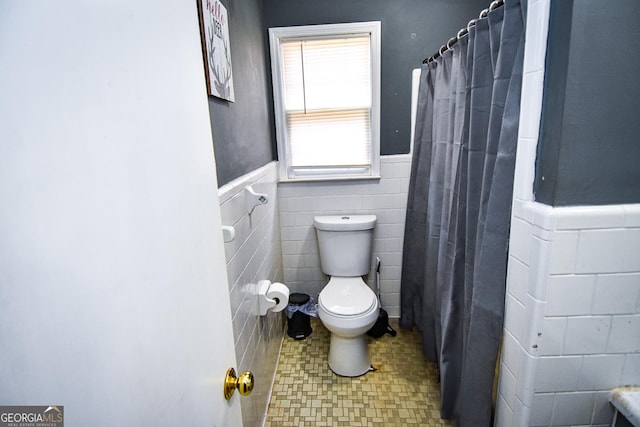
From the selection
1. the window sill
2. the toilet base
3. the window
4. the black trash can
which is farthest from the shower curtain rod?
the black trash can

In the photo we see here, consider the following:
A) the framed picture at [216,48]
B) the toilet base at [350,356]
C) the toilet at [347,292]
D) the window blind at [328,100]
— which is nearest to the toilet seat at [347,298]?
the toilet at [347,292]

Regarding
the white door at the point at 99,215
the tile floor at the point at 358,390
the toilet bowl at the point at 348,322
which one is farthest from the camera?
the toilet bowl at the point at 348,322

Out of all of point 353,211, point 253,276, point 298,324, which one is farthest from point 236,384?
point 353,211

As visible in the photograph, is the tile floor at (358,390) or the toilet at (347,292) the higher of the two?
the toilet at (347,292)

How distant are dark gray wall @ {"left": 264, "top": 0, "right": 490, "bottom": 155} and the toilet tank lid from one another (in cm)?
94

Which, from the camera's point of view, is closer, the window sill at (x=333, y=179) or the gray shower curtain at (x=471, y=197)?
the gray shower curtain at (x=471, y=197)

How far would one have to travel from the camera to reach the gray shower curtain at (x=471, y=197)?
3.25ft

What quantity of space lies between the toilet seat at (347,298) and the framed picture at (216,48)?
1.23 metres

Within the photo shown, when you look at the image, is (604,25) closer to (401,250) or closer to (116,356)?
(116,356)

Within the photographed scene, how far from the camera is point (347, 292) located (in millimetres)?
2012

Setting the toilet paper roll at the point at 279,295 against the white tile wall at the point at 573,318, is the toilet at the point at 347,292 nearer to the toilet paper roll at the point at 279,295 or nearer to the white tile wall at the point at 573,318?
the toilet paper roll at the point at 279,295

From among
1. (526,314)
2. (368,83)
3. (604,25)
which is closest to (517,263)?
(526,314)

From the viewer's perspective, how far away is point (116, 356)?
1.22 feet

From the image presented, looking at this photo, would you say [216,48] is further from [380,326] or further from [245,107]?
[380,326]
